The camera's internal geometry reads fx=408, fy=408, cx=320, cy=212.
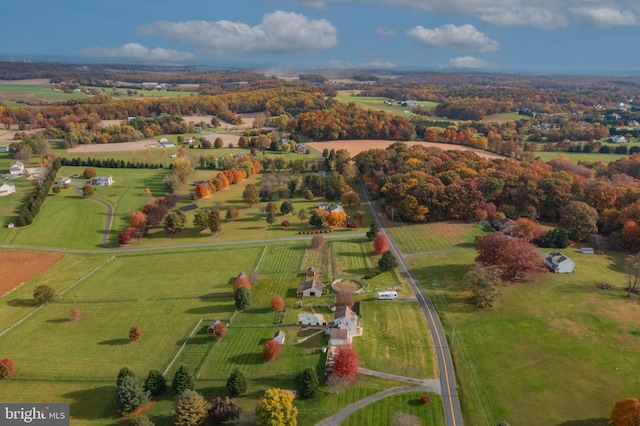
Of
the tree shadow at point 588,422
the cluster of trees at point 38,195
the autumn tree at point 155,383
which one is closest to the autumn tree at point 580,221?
the tree shadow at point 588,422

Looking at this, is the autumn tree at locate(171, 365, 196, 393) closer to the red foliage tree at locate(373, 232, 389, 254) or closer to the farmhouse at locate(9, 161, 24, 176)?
the red foliage tree at locate(373, 232, 389, 254)

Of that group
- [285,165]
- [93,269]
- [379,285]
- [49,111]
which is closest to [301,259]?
[379,285]

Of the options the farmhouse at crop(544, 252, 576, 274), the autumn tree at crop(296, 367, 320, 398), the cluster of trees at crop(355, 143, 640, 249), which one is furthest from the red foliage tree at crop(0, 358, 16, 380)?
the farmhouse at crop(544, 252, 576, 274)

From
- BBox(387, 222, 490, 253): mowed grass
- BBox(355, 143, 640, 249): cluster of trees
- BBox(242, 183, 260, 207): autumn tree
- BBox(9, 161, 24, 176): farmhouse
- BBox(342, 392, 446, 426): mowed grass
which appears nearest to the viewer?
BBox(342, 392, 446, 426): mowed grass

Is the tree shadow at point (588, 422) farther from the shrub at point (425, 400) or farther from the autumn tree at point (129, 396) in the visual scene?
the autumn tree at point (129, 396)

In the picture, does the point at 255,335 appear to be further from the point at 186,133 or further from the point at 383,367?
the point at 186,133

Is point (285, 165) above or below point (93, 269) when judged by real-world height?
above
